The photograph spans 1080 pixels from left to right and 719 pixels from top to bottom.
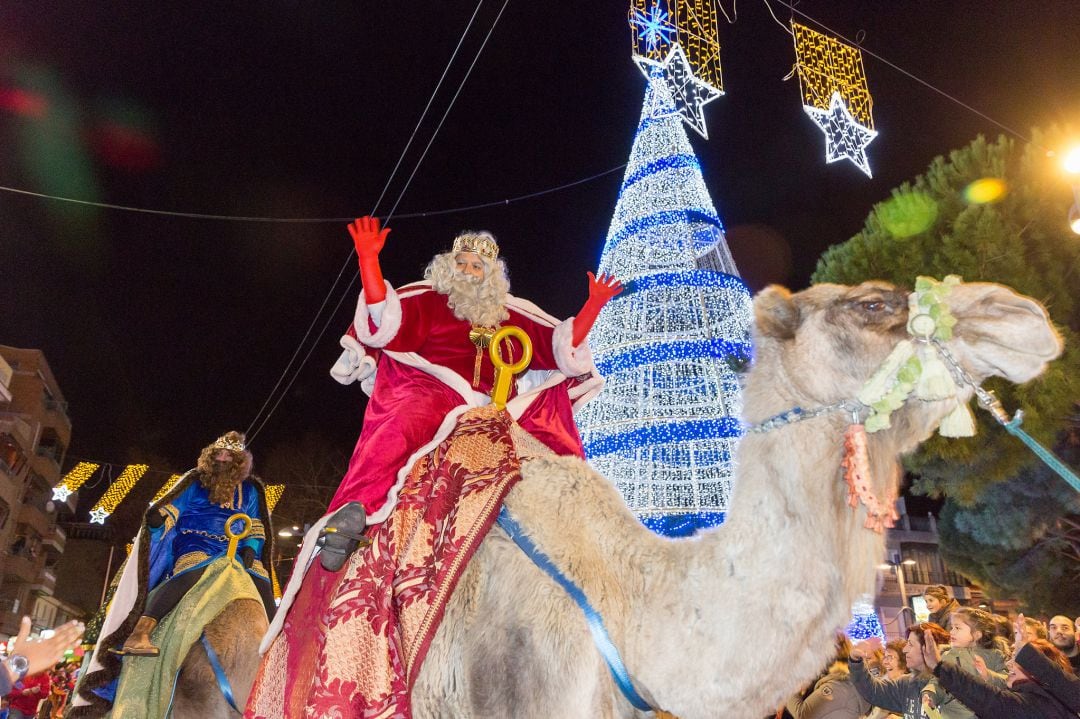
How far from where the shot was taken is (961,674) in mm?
4688

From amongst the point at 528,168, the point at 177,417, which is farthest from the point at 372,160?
the point at 177,417

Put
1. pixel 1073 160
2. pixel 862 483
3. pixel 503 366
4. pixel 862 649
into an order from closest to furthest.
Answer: pixel 862 483
pixel 503 366
pixel 862 649
pixel 1073 160

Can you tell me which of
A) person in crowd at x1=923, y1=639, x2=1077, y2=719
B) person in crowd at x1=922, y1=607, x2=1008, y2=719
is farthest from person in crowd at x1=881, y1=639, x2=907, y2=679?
person in crowd at x1=923, y1=639, x2=1077, y2=719

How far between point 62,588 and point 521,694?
68.5 metres

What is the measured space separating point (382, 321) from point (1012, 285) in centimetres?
1370

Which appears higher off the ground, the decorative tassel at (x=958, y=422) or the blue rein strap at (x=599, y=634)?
the decorative tassel at (x=958, y=422)

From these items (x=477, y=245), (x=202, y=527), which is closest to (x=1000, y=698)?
(x=477, y=245)

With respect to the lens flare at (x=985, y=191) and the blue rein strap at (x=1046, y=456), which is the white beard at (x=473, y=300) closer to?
the blue rein strap at (x=1046, y=456)

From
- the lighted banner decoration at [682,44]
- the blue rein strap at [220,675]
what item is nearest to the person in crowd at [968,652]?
the blue rein strap at [220,675]

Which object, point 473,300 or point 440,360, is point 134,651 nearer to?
point 440,360

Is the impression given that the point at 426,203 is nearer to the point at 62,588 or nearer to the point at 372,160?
the point at 372,160

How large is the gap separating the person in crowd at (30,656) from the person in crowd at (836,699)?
5775 mm

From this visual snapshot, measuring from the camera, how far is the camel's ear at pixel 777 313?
2781 millimetres

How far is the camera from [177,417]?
83.1 ft
